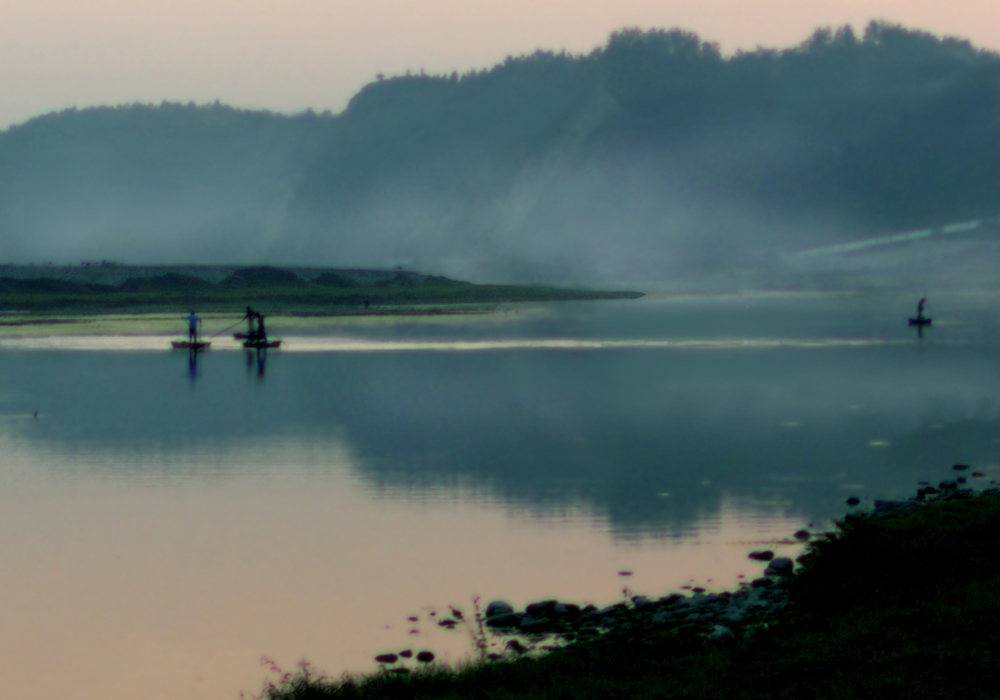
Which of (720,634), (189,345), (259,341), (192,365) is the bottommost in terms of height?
(720,634)

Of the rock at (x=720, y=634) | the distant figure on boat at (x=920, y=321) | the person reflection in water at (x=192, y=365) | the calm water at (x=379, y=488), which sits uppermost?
the distant figure on boat at (x=920, y=321)

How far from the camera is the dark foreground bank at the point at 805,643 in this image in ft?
34.1

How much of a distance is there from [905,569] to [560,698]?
6.47 metres

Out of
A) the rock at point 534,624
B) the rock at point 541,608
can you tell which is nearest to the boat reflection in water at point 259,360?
the rock at point 541,608

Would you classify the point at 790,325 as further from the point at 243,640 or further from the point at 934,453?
the point at 243,640

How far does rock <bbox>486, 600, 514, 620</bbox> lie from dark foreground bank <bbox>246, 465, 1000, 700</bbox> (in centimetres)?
33

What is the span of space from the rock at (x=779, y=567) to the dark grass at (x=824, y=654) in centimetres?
120

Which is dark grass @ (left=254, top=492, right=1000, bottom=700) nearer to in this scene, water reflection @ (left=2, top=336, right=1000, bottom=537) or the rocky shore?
the rocky shore

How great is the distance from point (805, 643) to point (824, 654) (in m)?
0.68

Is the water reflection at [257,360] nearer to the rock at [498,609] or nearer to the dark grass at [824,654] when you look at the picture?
the rock at [498,609]

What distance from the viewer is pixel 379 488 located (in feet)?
84.3

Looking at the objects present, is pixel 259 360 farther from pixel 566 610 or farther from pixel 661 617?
pixel 661 617

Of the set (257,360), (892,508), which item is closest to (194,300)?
(257,360)

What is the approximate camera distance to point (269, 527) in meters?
21.3
